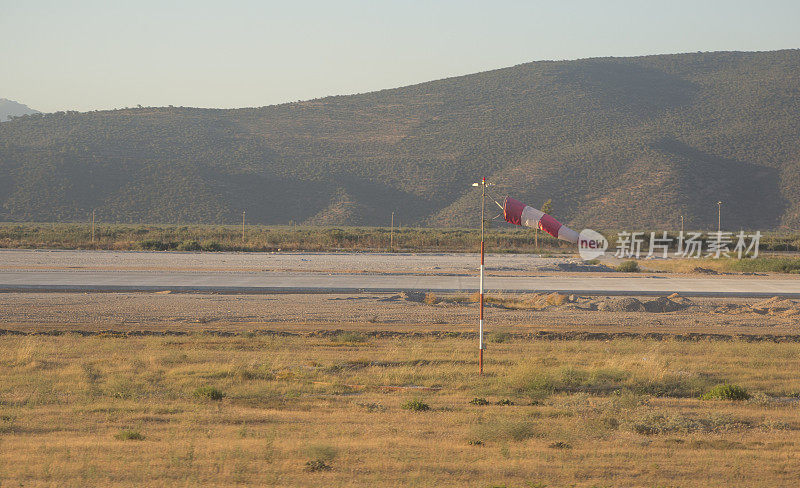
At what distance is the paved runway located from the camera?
27.9 m

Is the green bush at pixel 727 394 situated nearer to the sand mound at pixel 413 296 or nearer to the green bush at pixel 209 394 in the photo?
the green bush at pixel 209 394

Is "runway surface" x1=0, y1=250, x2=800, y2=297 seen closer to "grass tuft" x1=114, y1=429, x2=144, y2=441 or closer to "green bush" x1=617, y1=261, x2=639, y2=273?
"green bush" x1=617, y1=261, x2=639, y2=273

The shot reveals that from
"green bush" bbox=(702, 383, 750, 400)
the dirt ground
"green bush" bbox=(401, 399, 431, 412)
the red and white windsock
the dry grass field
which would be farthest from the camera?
the dirt ground

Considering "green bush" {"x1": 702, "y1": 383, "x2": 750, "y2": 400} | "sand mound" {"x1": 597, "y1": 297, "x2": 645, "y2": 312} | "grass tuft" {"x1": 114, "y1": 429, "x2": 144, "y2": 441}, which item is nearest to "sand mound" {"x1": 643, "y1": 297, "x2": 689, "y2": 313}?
"sand mound" {"x1": 597, "y1": 297, "x2": 645, "y2": 312}

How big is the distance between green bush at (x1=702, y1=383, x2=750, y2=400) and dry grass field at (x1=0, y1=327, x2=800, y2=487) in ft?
0.59

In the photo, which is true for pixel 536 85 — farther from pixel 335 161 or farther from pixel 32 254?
pixel 32 254

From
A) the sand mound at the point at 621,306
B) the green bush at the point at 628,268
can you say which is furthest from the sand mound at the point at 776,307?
the green bush at the point at 628,268

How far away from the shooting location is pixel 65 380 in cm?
1227

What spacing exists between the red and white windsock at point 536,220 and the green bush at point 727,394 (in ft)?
13.4

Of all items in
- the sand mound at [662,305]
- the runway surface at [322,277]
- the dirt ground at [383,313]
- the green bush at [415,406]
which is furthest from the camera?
the runway surface at [322,277]

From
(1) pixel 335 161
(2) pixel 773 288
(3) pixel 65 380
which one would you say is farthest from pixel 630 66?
(3) pixel 65 380

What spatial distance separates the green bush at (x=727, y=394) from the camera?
38.1ft

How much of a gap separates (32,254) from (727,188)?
84.2 metres

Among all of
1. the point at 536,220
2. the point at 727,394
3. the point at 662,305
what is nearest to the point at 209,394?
the point at 536,220
